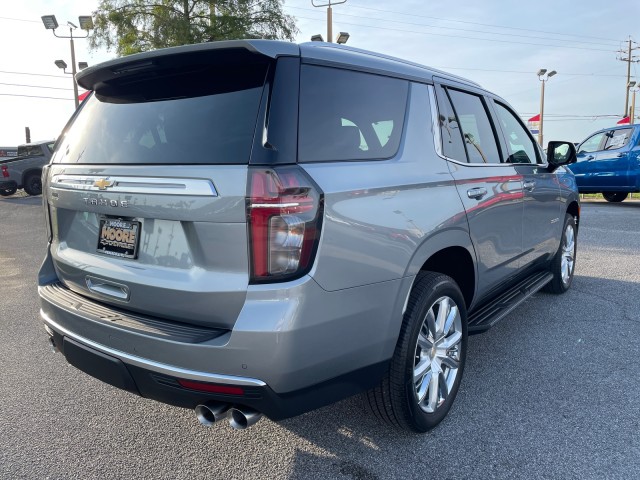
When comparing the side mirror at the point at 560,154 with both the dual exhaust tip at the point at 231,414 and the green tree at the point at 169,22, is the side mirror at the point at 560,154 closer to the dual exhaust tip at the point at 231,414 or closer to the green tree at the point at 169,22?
the dual exhaust tip at the point at 231,414

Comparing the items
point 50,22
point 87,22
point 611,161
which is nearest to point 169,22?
Result: point 87,22

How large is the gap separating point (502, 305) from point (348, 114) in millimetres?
1960

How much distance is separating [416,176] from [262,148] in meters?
0.89

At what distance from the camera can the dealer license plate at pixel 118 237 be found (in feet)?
7.26

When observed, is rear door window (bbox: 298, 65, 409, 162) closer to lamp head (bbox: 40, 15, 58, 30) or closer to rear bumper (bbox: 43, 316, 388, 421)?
rear bumper (bbox: 43, 316, 388, 421)

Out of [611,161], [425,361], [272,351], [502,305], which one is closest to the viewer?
[272,351]

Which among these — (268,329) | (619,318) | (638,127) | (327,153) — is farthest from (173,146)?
(638,127)

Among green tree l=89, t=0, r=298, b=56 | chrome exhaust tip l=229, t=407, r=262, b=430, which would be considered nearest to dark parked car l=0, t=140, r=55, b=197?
green tree l=89, t=0, r=298, b=56

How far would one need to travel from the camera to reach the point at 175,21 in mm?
17422

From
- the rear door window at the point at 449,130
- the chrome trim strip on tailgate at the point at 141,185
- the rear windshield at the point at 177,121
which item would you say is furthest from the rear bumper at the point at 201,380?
the rear door window at the point at 449,130

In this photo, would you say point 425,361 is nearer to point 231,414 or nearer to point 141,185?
point 231,414

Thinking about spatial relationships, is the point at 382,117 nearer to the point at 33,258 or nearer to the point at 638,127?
the point at 33,258

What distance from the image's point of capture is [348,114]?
2330 millimetres

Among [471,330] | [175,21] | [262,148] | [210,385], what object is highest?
[175,21]
